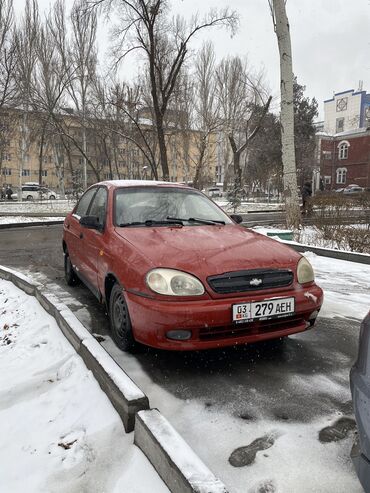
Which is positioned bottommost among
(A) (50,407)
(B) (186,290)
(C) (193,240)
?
(A) (50,407)

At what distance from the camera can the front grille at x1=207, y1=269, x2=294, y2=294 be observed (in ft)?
9.54

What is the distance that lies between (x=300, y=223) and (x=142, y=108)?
1912 centimetres

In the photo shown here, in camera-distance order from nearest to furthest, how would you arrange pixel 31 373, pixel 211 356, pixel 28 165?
pixel 31 373, pixel 211 356, pixel 28 165

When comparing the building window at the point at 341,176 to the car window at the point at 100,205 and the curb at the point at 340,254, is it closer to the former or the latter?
the curb at the point at 340,254

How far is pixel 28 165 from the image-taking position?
2815 inches

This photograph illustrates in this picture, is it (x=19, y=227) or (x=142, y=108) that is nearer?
(x=19, y=227)

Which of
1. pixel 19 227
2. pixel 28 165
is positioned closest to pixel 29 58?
pixel 19 227

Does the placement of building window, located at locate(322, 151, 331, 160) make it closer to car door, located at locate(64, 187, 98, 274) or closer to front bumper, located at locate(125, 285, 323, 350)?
car door, located at locate(64, 187, 98, 274)

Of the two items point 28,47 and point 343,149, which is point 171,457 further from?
point 343,149

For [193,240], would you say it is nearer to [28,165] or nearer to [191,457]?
[191,457]

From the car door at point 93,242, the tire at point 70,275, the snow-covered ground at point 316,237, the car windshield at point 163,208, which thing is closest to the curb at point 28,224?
the snow-covered ground at point 316,237

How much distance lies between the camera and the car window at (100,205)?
168 inches

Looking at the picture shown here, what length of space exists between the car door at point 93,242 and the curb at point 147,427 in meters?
0.69

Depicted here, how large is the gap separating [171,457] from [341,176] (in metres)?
57.4
